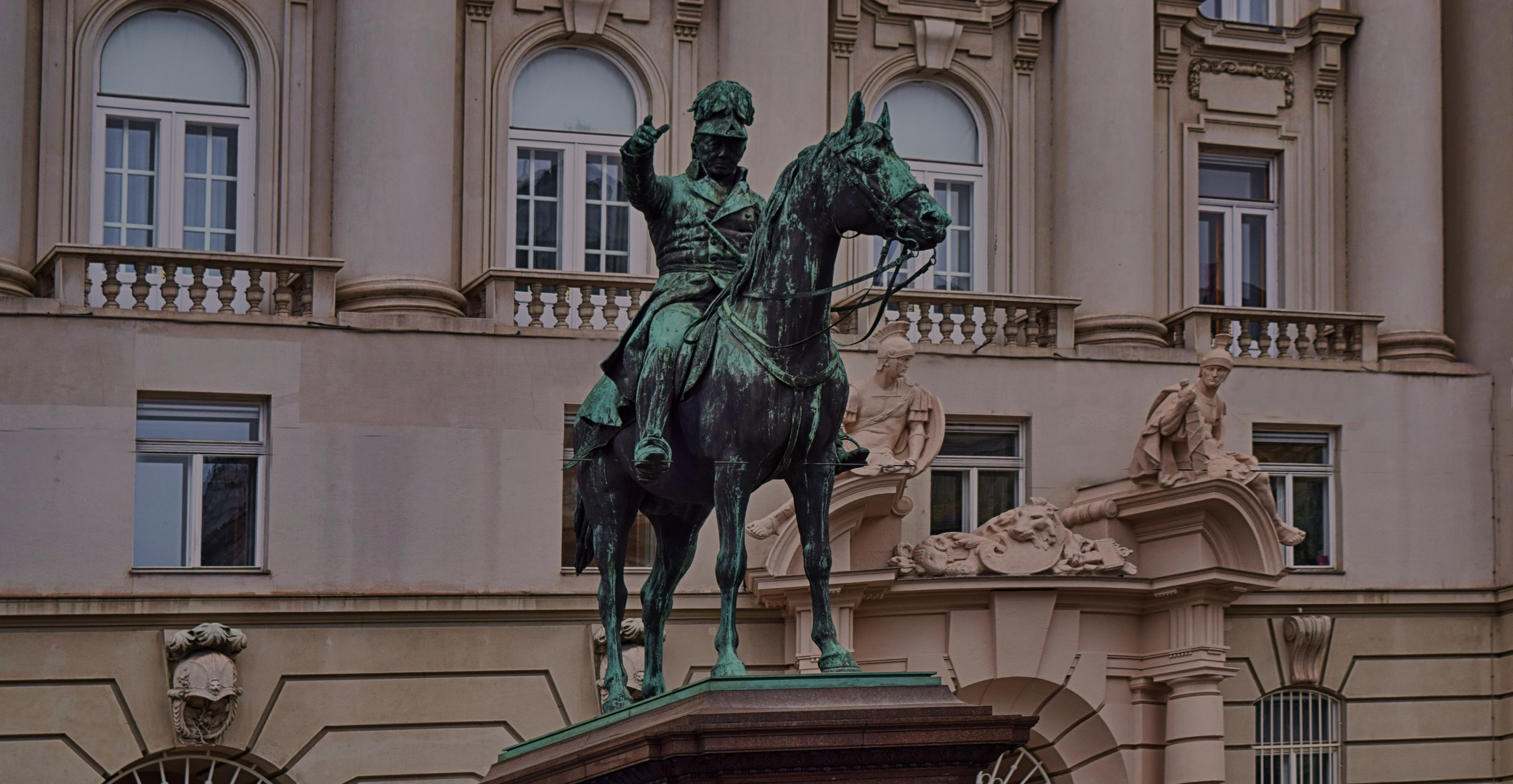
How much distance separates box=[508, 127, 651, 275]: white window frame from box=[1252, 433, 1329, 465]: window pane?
7496 millimetres

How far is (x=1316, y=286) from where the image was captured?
32.5 metres

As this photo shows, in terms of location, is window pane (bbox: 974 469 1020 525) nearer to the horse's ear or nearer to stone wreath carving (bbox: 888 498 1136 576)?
stone wreath carving (bbox: 888 498 1136 576)

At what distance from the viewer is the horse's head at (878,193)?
43.2 ft

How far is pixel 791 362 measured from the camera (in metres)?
13.8

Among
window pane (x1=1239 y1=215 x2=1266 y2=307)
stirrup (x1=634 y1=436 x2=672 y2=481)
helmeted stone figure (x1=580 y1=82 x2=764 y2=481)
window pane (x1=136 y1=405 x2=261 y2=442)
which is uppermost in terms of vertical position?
window pane (x1=1239 y1=215 x2=1266 y2=307)

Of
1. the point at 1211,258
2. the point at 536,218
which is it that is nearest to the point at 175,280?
the point at 536,218

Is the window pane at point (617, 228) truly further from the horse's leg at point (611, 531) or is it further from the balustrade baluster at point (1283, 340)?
the horse's leg at point (611, 531)

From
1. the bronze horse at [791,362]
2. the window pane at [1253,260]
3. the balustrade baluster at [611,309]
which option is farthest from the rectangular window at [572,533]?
the bronze horse at [791,362]

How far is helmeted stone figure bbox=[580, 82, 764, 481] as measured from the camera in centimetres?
1459

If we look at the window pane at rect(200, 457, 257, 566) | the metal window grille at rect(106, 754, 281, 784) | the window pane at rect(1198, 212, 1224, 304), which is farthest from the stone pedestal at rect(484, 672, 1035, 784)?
the window pane at rect(1198, 212, 1224, 304)

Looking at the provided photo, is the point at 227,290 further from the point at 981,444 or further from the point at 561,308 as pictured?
the point at 981,444

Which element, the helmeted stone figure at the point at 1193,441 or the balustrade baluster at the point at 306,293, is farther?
the helmeted stone figure at the point at 1193,441

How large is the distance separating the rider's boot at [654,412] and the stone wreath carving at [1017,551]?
1418 cm

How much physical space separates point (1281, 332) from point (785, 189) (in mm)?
18557
